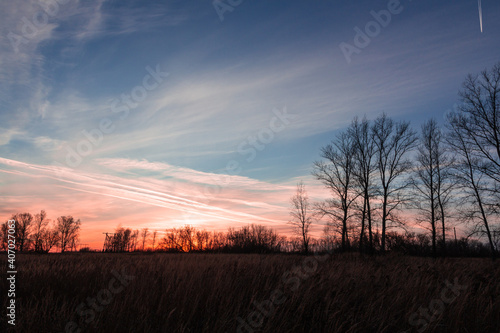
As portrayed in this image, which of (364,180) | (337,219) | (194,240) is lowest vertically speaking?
(194,240)

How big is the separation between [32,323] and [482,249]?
50.8 metres

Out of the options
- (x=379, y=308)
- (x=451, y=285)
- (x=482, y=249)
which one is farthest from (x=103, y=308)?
(x=482, y=249)

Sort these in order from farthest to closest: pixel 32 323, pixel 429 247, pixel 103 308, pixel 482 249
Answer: pixel 482 249 < pixel 429 247 < pixel 103 308 < pixel 32 323

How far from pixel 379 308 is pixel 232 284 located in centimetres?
276

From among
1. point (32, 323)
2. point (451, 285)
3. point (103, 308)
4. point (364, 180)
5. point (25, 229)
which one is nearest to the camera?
point (32, 323)

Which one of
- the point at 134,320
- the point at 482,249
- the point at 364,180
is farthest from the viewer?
the point at 482,249

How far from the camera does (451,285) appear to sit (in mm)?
6648

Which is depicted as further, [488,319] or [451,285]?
[451,285]

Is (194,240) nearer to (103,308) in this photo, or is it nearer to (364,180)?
(364,180)

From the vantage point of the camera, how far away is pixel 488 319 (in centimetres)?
480

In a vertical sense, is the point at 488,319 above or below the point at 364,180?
below

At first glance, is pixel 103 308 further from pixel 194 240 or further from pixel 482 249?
pixel 194 240

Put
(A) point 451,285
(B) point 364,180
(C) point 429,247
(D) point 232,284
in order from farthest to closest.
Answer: (C) point 429,247 < (B) point 364,180 < (A) point 451,285 < (D) point 232,284

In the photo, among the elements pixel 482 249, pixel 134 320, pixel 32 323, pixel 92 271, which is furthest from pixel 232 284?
pixel 482 249
